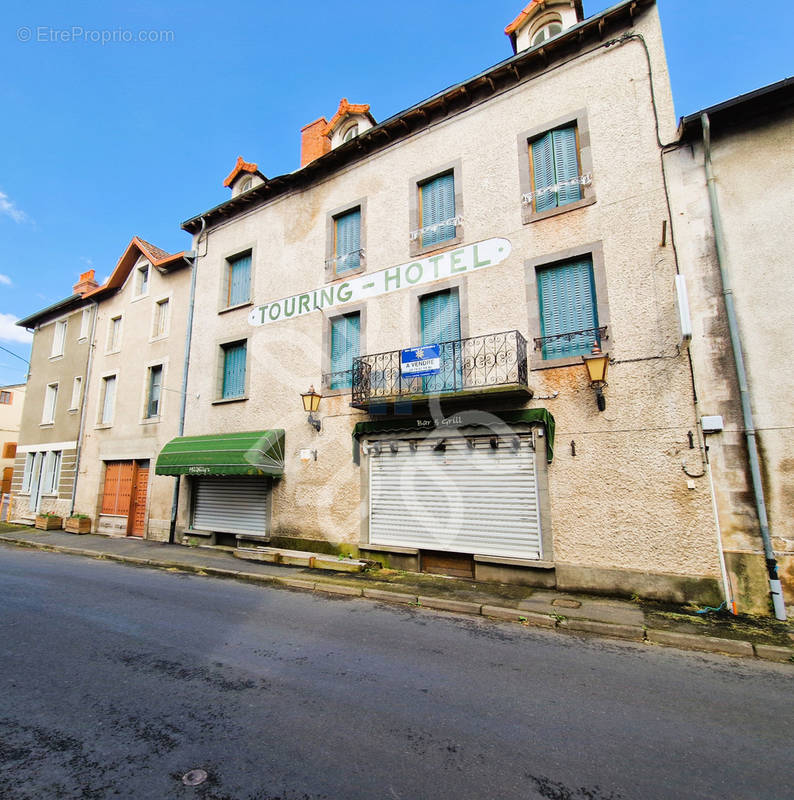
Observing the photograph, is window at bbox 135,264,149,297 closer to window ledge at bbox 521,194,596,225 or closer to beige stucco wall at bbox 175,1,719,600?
beige stucco wall at bbox 175,1,719,600

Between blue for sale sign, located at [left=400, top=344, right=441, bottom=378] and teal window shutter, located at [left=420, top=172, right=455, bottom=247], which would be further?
teal window shutter, located at [left=420, top=172, right=455, bottom=247]

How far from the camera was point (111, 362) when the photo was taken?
55.7 ft

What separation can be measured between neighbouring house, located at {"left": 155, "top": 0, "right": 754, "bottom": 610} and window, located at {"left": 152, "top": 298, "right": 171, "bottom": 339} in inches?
181

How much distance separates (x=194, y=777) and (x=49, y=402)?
21.9m

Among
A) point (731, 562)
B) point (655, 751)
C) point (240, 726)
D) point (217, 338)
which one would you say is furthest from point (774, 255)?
point (217, 338)

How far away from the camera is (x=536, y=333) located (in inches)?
340

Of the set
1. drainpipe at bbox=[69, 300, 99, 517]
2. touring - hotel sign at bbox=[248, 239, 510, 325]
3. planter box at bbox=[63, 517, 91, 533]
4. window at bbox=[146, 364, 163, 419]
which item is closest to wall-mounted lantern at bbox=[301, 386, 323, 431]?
touring - hotel sign at bbox=[248, 239, 510, 325]

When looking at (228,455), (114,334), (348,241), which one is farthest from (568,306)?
(114,334)

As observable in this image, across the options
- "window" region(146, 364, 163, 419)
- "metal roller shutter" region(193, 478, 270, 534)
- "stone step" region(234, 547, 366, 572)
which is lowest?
"stone step" region(234, 547, 366, 572)

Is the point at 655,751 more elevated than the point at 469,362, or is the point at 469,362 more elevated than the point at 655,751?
the point at 469,362

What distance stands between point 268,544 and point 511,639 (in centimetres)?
763

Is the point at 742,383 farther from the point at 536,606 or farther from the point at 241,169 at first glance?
the point at 241,169

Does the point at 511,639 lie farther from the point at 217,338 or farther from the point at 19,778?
the point at 217,338

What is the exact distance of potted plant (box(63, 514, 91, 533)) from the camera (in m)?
15.5
